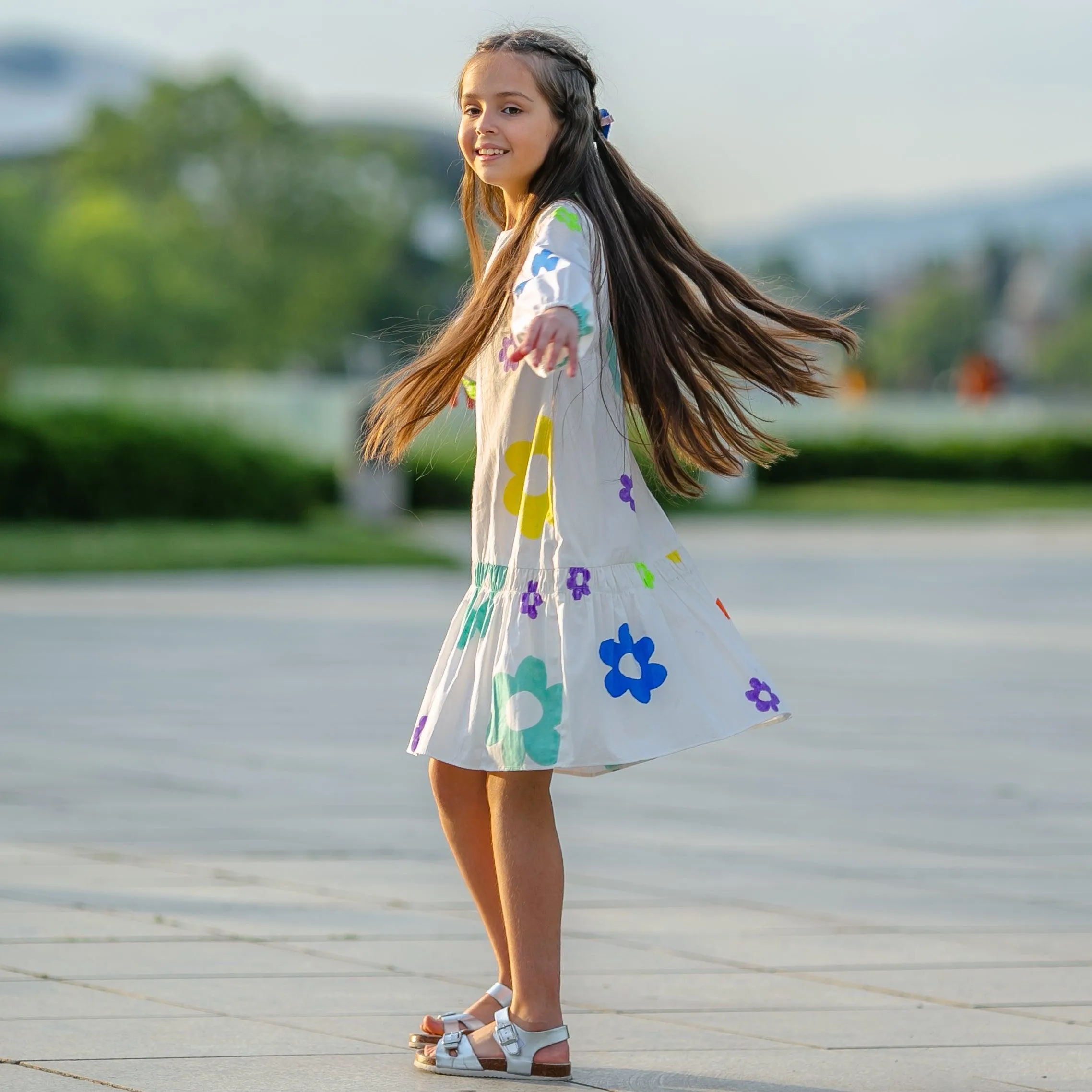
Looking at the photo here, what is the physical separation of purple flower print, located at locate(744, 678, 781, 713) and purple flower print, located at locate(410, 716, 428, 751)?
20.0 inches

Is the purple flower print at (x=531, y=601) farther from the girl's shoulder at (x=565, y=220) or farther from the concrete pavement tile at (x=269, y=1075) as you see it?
the concrete pavement tile at (x=269, y=1075)

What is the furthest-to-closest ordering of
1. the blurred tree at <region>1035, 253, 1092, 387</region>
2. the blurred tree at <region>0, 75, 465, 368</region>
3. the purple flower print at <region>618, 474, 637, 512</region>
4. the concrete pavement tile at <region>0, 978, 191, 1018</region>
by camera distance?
the blurred tree at <region>1035, 253, 1092, 387</region> → the blurred tree at <region>0, 75, 465, 368</region> → the concrete pavement tile at <region>0, 978, 191, 1018</region> → the purple flower print at <region>618, 474, 637, 512</region>

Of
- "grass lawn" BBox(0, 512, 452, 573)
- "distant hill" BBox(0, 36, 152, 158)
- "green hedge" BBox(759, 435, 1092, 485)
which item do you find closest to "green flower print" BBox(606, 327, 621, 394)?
"grass lawn" BBox(0, 512, 452, 573)

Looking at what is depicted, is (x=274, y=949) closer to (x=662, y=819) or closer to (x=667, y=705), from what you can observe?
(x=667, y=705)

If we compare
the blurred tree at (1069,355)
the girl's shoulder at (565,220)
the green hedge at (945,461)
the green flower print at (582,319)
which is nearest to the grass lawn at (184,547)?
the girl's shoulder at (565,220)

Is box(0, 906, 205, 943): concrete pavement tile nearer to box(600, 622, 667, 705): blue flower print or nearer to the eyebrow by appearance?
box(600, 622, 667, 705): blue flower print

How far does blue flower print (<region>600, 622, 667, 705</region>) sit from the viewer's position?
287 centimetres

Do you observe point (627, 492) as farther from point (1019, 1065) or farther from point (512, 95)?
point (1019, 1065)

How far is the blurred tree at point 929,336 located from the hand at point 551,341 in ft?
412

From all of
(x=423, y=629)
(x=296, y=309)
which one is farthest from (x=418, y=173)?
(x=423, y=629)

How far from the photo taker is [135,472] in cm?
1747

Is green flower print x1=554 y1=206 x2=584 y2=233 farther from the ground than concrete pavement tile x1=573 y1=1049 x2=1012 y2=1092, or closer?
farther from the ground

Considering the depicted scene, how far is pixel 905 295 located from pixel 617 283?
170m

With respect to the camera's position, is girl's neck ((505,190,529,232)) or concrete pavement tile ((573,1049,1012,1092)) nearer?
concrete pavement tile ((573,1049,1012,1092))
